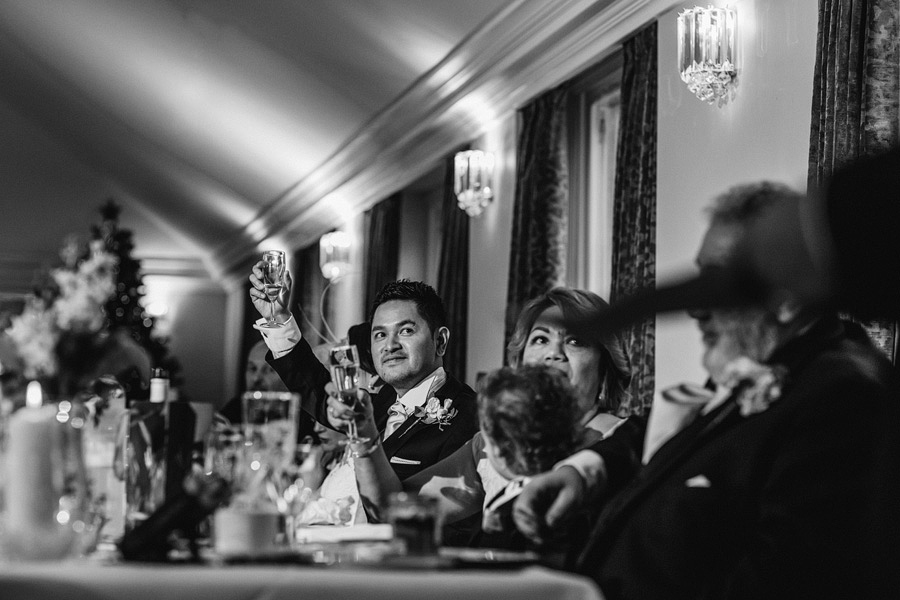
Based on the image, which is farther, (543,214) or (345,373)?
(543,214)

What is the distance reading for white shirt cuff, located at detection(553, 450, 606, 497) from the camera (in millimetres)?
2029

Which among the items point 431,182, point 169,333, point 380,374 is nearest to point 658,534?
point 380,374

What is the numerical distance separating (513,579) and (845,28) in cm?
310

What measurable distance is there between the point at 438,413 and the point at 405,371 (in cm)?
24

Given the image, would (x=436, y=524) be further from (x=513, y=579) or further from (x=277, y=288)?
(x=277, y=288)

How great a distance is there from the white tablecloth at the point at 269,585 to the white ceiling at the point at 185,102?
17.0ft

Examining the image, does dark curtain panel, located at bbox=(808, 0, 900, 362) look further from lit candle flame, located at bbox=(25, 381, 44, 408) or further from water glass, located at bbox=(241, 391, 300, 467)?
lit candle flame, located at bbox=(25, 381, 44, 408)

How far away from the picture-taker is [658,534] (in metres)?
1.91

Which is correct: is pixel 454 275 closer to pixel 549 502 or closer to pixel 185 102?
pixel 185 102

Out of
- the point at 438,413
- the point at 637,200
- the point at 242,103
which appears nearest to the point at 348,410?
the point at 438,413

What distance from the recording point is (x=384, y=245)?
363 inches

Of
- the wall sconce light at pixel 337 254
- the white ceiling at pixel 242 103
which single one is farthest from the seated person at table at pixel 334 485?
the wall sconce light at pixel 337 254

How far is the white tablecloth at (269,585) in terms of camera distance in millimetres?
1454

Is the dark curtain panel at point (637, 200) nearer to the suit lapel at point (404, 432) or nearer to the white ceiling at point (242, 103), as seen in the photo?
the white ceiling at point (242, 103)
